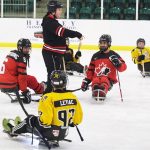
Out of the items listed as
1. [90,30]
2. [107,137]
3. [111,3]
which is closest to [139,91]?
[107,137]

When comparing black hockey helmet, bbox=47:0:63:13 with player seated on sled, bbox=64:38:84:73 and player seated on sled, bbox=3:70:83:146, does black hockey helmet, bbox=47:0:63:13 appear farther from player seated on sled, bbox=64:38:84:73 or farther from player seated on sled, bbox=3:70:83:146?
player seated on sled, bbox=64:38:84:73

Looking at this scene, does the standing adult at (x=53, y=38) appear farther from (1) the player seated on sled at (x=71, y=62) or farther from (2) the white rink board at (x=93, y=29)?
(2) the white rink board at (x=93, y=29)

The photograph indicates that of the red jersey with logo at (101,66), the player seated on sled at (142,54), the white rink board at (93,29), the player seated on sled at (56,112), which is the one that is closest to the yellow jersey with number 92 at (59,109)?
the player seated on sled at (56,112)

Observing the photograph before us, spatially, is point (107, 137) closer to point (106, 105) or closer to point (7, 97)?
point (106, 105)

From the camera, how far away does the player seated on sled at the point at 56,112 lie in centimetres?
409

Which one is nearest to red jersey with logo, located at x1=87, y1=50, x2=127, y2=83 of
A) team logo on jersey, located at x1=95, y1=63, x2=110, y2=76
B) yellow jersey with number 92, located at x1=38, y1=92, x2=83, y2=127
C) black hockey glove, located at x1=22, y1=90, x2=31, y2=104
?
team logo on jersey, located at x1=95, y1=63, x2=110, y2=76

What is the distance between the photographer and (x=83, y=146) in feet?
14.8

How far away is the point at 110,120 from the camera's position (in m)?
5.57

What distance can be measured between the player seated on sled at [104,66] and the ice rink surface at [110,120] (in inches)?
9.7

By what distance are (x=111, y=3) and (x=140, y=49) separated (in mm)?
6641

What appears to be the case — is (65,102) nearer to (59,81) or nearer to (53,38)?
(59,81)

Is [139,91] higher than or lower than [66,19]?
lower

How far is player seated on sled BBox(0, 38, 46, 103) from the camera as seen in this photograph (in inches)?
240

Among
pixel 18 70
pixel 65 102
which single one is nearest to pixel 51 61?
pixel 18 70
